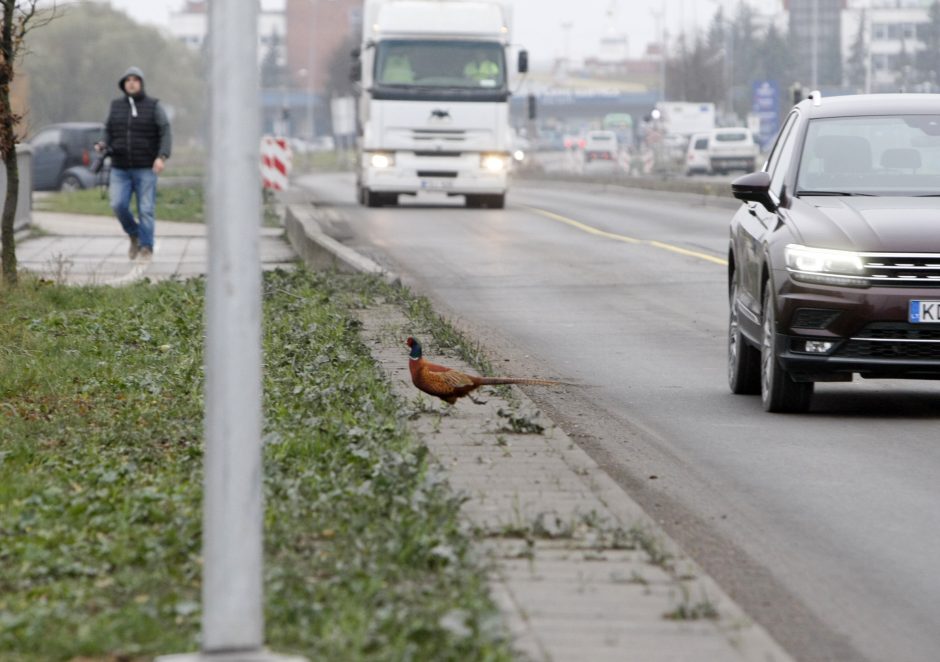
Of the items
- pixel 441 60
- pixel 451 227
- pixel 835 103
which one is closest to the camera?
pixel 835 103

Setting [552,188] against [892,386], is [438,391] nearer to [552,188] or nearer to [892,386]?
[892,386]

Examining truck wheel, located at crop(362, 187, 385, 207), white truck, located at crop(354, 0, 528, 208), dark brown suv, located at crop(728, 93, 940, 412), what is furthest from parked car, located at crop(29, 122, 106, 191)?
dark brown suv, located at crop(728, 93, 940, 412)

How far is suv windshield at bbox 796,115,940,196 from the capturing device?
10719 millimetres

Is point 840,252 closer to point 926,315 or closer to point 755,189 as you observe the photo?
point 926,315

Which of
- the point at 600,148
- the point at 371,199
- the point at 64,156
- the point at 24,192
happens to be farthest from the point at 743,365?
the point at 600,148

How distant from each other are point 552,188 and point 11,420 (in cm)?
4894

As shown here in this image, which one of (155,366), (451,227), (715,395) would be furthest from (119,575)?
(451,227)

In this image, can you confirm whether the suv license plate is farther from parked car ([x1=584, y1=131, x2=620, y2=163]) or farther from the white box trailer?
the white box trailer

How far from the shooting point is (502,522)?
6.29 meters

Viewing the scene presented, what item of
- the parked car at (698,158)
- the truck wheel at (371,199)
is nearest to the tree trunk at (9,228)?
the truck wheel at (371,199)

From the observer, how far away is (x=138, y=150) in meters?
20.1

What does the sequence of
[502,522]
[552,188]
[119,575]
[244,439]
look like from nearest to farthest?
[244,439], [119,575], [502,522], [552,188]

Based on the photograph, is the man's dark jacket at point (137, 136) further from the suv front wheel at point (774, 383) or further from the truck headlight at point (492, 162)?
the truck headlight at point (492, 162)

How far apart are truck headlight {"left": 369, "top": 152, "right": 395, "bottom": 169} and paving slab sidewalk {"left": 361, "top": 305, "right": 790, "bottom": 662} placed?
26.9 m
